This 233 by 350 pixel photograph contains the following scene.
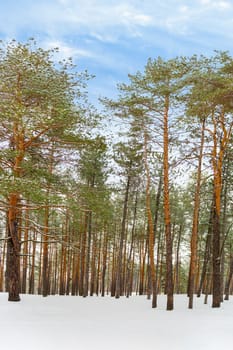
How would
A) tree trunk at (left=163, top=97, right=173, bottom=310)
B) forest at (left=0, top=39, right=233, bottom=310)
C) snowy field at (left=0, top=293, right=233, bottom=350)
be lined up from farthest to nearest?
tree trunk at (left=163, top=97, right=173, bottom=310)
forest at (left=0, top=39, right=233, bottom=310)
snowy field at (left=0, top=293, right=233, bottom=350)

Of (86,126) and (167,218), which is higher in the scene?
(86,126)

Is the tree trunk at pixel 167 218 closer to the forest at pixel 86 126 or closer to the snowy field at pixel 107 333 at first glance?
the forest at pixel 86 126

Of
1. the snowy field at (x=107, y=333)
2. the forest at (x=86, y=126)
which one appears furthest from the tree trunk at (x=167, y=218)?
the snowy field at (x=107, y=333)

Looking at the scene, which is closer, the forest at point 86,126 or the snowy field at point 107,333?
the snowy field at point 107,333

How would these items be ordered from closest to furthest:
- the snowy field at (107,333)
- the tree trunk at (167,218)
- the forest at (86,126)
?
the snowy field at (107,333) → the forest at (86,126) → the tree trunk at (167,218)

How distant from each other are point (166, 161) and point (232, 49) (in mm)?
3995

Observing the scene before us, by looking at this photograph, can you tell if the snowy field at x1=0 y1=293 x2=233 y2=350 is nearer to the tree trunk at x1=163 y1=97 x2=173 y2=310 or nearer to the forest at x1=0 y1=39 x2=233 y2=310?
the tree trunk at x1=163 y1=97 x2=173 y2=310

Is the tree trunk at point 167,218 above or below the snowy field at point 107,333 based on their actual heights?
above

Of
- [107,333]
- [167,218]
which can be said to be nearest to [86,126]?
[167,218]

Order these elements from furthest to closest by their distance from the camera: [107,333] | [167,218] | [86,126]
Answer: [167,218]
[86,126]
[107,333]

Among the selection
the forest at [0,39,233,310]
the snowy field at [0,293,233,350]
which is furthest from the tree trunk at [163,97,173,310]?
the snowy field at [0,293,233,350]

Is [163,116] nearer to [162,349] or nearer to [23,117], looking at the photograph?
[23,117]

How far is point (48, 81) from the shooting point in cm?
1005

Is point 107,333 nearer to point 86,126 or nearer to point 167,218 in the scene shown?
point 167,218
